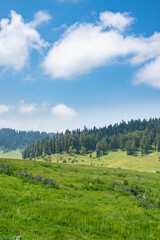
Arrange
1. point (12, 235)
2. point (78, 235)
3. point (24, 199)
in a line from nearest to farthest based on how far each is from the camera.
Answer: point (12, 235) → point (78, 235) → point (24, 199)

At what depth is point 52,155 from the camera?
187 metres

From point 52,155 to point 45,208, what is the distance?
184039mm

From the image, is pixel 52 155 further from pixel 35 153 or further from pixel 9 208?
pixel 9 208

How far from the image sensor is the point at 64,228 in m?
7.25

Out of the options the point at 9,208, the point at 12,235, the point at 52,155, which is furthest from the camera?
the point at 52,155

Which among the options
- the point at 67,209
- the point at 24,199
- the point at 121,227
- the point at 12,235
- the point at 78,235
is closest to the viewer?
the point at 12,235

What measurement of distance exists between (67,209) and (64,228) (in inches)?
76.0

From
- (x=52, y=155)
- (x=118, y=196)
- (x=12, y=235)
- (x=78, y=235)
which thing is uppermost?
(x=12, y=235)

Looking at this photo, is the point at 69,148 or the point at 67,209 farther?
the point at 69,148

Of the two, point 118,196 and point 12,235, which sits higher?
point 12,235

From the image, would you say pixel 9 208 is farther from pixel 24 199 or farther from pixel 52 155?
pixel 52 155

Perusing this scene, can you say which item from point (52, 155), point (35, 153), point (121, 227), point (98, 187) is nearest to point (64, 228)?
point (121, 227)

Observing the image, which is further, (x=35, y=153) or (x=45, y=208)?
(x=35, y=153)

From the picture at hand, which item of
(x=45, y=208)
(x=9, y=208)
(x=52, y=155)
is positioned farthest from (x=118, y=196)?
(x=52, y=155)
